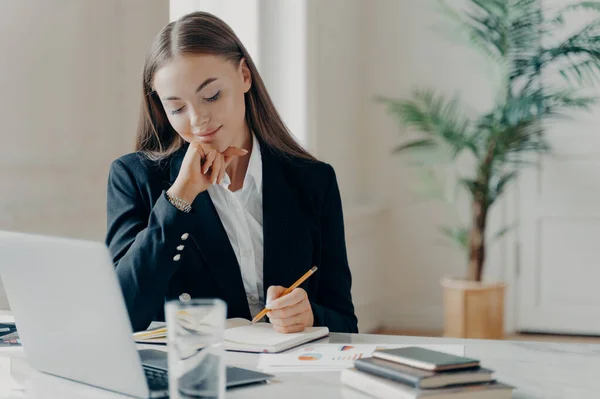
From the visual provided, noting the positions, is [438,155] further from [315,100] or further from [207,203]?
[207,203]

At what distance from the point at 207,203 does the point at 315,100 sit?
2542 millimetres

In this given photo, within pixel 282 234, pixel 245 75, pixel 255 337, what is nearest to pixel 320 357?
pixel 255 337

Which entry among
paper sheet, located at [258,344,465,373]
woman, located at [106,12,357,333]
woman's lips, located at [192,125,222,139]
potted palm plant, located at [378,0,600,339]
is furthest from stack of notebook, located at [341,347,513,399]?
potted palm plant, located at [378,0,600,339]

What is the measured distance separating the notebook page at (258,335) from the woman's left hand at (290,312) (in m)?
0.02

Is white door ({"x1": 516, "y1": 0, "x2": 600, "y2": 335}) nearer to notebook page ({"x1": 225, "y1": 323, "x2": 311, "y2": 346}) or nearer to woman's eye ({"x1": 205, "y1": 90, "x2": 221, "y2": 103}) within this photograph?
woman's eye ({"x1": 205, "y1": 90, "x2": 221, "y2": 103})

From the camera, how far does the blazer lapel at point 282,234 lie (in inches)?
76.4

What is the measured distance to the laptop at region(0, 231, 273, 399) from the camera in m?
1.13

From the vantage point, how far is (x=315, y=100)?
438 cm

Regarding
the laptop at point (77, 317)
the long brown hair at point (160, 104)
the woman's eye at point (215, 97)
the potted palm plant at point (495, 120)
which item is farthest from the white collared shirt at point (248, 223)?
the potted palm plant at point (495, 120)

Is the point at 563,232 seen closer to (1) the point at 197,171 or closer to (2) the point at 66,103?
(2) the point at 66,103

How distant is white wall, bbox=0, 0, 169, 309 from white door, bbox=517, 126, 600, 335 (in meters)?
2.84

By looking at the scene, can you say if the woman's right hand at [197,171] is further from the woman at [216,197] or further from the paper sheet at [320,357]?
the paper sheet at [320,357]

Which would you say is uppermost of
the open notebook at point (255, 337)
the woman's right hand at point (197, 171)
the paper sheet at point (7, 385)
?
the woman's right hand at point (197, 171)

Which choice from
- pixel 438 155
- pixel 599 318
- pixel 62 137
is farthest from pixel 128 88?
pixel 599 318
